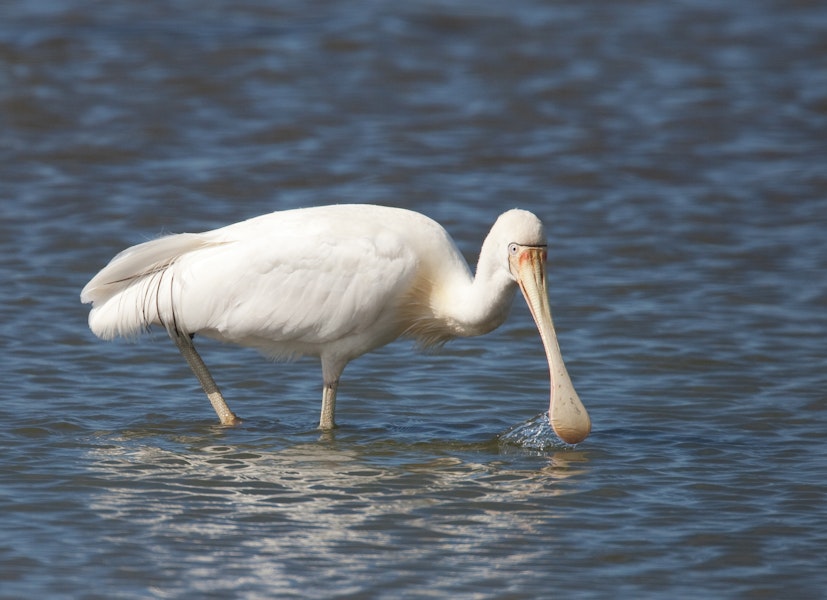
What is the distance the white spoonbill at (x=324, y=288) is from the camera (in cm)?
901

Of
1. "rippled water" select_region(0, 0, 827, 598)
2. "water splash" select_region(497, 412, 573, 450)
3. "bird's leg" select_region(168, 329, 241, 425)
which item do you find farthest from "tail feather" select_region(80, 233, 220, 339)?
"water splash" select_region(497, 412, 573, 450)

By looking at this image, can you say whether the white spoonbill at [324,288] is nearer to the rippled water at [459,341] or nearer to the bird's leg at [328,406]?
the bird's leg at [328,406]

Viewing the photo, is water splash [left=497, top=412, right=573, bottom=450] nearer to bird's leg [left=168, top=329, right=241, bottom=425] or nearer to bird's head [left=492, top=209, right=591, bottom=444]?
bird's head [left=492, top=209, right=591, bottom=444]

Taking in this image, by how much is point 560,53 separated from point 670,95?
81.0 inches

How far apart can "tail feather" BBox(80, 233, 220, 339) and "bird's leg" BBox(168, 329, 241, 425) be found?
0.21 metres

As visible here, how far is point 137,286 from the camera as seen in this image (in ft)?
31.1

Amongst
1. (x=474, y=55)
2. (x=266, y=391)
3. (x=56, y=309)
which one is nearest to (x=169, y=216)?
(x=56, y=309)

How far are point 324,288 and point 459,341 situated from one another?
274 centimetres

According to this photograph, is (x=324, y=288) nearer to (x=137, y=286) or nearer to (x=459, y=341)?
(x=137, y=286)

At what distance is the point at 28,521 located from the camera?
7.70 m

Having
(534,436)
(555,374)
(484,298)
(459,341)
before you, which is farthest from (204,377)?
(459,341)

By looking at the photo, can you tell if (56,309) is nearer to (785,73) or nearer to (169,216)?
(169,216)

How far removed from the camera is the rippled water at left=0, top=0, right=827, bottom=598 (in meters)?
7.45

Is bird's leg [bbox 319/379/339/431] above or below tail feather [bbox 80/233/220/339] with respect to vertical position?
below
